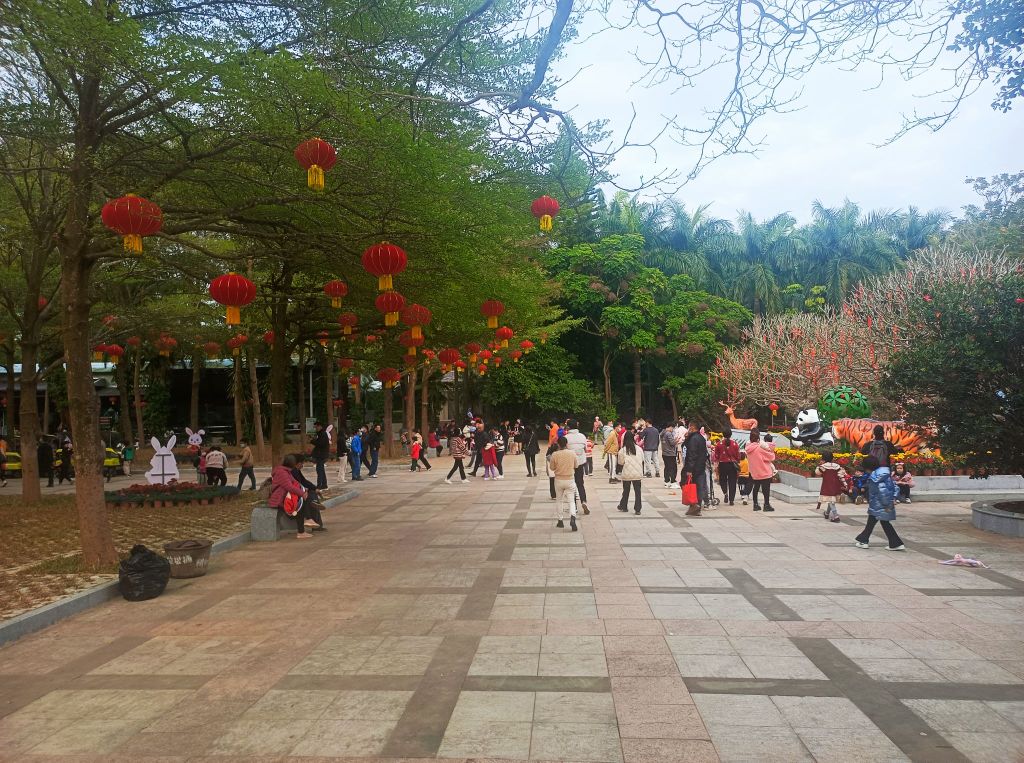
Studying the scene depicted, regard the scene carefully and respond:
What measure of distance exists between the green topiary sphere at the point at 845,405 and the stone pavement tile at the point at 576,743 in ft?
56.2

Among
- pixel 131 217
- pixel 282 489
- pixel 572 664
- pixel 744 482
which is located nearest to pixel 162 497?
pixel 282 489

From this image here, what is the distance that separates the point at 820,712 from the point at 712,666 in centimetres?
93

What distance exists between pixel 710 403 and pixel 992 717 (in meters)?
33.2

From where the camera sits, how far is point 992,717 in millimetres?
4277

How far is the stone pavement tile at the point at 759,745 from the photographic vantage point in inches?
151

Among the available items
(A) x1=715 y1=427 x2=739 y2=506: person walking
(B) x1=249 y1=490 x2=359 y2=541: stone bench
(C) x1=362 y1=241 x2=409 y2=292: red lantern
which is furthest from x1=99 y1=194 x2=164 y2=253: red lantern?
(A) x1=715 y1=427 x2=739 y2=506: person walking

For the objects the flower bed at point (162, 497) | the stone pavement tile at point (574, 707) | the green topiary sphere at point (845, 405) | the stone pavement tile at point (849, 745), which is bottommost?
the stone pavement tile at point (849, 745)

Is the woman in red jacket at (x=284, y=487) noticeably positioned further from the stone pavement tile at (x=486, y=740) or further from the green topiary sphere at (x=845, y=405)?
the green topiary sphere at (x=845, y=405)

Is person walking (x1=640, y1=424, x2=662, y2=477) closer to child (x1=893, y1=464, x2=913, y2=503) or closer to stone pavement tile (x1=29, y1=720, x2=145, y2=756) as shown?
child (x1=893, y1=464, x2=913, y2=503)

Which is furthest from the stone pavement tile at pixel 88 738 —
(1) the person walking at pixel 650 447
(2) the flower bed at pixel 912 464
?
(1) the person walking at pixel 650 447

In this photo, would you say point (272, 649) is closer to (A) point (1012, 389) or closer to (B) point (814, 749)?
(B) point (814, 749)

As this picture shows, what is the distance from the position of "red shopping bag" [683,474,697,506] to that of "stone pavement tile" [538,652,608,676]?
25.7 feet

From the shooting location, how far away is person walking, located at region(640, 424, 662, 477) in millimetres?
19578

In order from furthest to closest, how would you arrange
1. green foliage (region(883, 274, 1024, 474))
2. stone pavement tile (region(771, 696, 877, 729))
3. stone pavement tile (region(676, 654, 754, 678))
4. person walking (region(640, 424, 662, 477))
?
person walking (region(640, 424, 662, 477))
green foliage (region(883, 274, 1024, 474))
stone pavement tile (region(676, 654, 754, 678))
stone pavement tile (region(771, 696, 877, 729))
